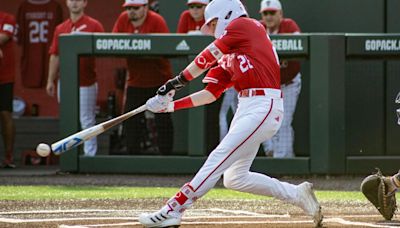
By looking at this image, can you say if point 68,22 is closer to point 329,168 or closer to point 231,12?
point 329,168

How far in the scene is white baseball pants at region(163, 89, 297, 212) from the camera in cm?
657

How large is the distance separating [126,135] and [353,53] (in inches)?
104

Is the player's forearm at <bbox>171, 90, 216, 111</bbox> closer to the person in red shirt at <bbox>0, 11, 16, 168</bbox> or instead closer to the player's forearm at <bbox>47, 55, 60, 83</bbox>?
the player's forearm at <bbox>47, 55, 60, 83</bbox>

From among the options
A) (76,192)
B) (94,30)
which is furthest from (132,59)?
(76,192)

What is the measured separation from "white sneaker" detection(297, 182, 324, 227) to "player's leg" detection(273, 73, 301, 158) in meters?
4.32

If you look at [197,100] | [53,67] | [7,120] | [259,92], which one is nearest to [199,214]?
[197,100]

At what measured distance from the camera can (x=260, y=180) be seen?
6875 mm

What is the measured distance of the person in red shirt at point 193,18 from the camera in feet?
37.5

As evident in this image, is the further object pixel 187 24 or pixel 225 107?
pixel 187 24

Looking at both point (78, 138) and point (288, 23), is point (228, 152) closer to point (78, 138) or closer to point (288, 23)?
point (78, 138)

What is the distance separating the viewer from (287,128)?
1133 cm

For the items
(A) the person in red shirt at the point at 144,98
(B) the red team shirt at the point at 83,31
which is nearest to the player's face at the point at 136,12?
(A) the person in red shirt at the point at 144,98

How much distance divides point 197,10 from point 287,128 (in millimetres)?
1632

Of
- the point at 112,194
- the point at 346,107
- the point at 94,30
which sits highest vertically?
the point at 94,30
